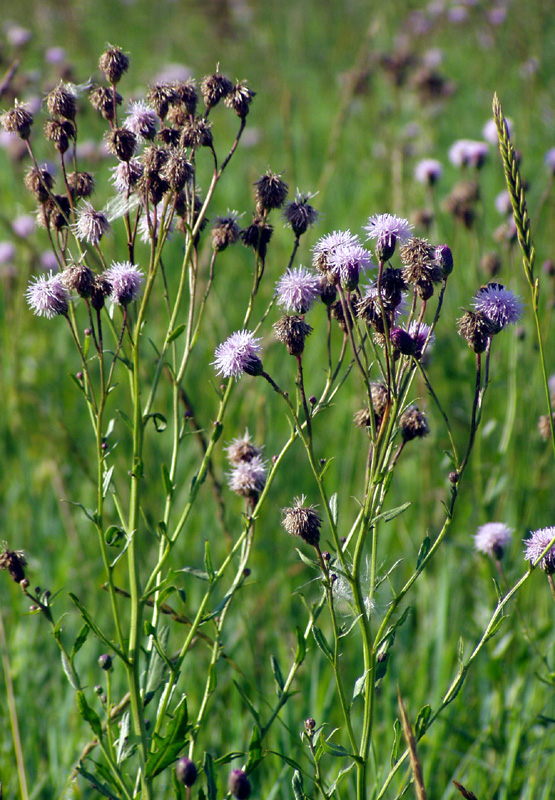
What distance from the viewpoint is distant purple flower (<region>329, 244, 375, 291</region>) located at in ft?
4.24

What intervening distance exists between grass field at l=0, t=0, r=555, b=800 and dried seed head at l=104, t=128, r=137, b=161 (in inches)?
8.0

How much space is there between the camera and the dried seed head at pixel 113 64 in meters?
1.51

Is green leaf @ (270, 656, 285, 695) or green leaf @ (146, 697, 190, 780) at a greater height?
green leaf @ (270, 656, 285, 695)

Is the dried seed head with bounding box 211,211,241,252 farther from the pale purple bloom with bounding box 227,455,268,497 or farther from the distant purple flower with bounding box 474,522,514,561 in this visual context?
the distant purple flower with bounding box 474,522,514,561

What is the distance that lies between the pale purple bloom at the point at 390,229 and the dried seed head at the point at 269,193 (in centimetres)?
22

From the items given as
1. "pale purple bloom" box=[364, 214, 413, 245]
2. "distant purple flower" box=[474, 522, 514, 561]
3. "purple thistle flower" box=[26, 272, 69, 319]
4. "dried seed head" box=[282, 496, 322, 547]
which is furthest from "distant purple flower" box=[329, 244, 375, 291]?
"distant purple flower" box=[474, 522, 514, 561]

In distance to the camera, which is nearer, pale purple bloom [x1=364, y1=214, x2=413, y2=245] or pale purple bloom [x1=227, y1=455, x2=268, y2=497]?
pale purple bloom [x1=364, y1=214, x2=413, y2=245]

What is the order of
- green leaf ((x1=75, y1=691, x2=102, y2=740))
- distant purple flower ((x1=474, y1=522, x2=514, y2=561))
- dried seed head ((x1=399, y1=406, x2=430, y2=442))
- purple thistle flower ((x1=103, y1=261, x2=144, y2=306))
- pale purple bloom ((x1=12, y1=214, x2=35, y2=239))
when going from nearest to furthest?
green leaf ((x1=75, y1=691, x2=102, y2=740))
purple thistle flower ((x1=103, y1=261, x2=144, y2=306))
dried seed head ((x1=399, y1=406, x2=430, y2=442))
distant purple flower ((x1=474, y1=522, x2=514, y2=561))
pale purple bloom ((x1=12, y1=214, x2=35, y2=239))

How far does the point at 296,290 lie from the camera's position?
1.40 metres

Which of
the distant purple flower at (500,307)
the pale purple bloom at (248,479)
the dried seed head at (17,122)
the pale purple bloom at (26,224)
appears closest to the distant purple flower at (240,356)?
the pale purple bloom at (248,479)

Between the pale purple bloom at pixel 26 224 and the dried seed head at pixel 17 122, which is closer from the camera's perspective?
the dried seed head at pixel 17 122

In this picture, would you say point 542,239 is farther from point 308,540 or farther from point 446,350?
point 308,540

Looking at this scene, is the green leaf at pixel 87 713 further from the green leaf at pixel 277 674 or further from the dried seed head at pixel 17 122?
the dried seed head at pixel 17 122

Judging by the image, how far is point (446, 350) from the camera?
10.6 ft
